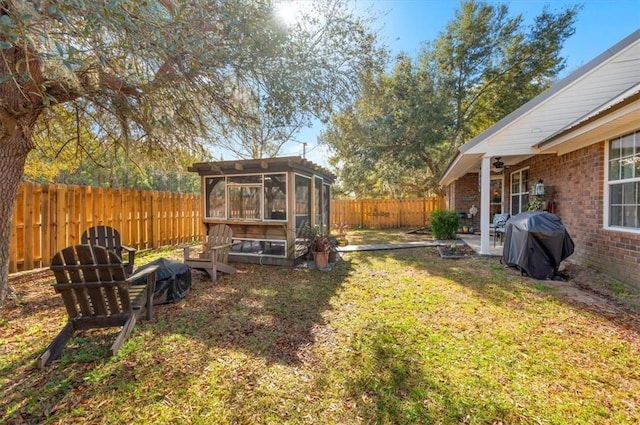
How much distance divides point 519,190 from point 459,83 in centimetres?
832

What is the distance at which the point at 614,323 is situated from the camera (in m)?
3.31

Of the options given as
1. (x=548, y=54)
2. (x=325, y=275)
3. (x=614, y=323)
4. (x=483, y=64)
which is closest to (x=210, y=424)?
(x=325, y=275)

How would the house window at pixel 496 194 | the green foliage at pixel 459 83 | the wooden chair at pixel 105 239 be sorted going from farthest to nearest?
the green foliage at pixel 459 83 → the house window at pixel 496 194 → the wooden chair at pixel 105 239

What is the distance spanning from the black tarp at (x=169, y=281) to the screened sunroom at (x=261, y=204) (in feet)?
8.37

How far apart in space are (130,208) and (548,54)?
18.7m

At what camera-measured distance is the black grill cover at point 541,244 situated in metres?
5.05

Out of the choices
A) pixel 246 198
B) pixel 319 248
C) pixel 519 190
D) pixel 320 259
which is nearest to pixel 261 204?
pixel 246 198

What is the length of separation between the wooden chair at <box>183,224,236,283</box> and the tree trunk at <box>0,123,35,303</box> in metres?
2.30

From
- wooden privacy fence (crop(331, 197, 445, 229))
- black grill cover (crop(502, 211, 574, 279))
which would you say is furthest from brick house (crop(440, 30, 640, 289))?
wooden privacy fence (crop(331, 197, 445, 229))

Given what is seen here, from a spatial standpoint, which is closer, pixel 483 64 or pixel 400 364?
pixel 400 364

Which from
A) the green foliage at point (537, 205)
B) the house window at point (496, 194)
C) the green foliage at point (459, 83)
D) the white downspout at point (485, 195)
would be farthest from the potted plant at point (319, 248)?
the house window at point (496, 194)

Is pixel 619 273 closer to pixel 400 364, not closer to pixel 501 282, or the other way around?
pixel 501 282

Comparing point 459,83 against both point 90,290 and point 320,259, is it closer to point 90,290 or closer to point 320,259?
point 320,259

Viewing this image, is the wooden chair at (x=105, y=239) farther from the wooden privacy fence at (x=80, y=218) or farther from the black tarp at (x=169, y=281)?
the wooden privacy fence at (x=80, y=218)
